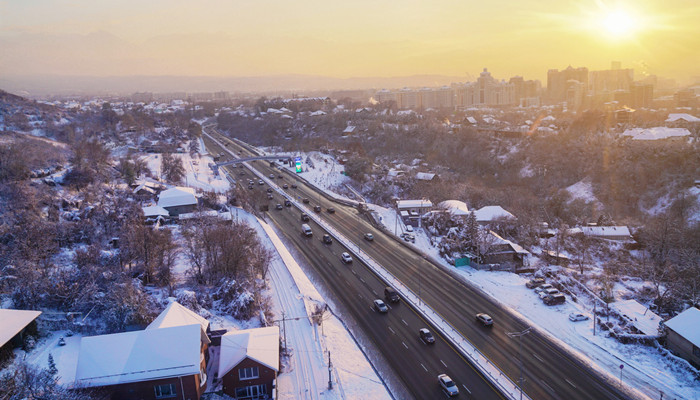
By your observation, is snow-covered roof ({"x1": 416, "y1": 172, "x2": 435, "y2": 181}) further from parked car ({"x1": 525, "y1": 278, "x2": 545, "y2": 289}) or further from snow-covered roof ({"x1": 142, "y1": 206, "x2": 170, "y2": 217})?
snow-covered roof ({"x1": 142, "y1": 206, "x2": 170, "y2": 217})

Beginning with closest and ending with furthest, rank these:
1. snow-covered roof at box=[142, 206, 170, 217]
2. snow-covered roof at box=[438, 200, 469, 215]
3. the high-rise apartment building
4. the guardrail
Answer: the guardrail, snow-covered roof at box=[142, 206, 170, 217], snow-covered roof at box=[438, 200, 469, 215], the high-rise apartment building

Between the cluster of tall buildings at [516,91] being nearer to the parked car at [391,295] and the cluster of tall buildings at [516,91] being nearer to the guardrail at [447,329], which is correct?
the guardrail at [447,329]

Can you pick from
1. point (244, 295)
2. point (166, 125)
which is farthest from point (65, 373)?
point (166, 125)

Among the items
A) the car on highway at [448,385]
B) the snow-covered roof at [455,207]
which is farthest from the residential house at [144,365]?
the snow-covered roof at [455,207]

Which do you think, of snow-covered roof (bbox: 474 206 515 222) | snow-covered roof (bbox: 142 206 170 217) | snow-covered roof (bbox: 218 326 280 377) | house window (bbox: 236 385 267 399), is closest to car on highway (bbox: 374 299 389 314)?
snow-covered roof (bbox: 218 326 280 377)

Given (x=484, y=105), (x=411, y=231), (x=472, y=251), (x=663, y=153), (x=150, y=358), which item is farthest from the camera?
(x=484, y=105)

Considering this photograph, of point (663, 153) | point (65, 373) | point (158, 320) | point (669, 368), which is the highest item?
point (663, 153)

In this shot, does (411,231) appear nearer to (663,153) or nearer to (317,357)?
(317,357)
